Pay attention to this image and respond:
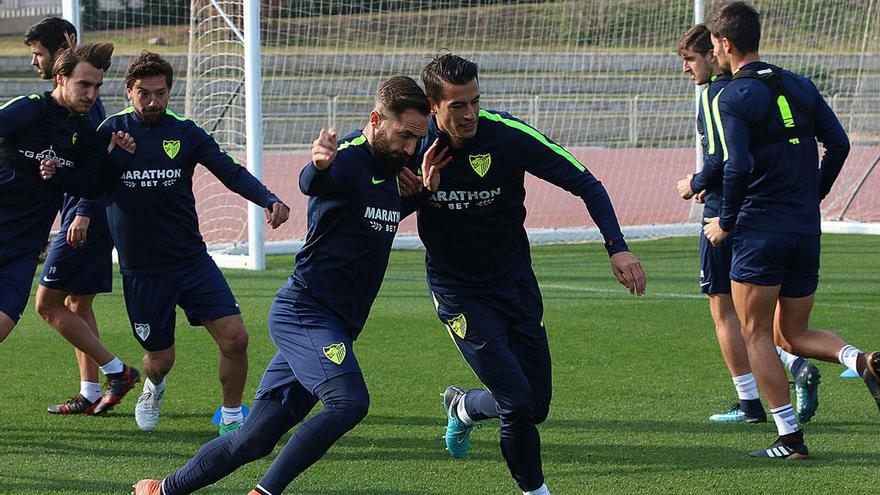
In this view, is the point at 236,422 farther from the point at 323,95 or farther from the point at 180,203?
the point at 323,95

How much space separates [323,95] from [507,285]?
1277 centimetres

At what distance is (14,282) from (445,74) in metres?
2.53

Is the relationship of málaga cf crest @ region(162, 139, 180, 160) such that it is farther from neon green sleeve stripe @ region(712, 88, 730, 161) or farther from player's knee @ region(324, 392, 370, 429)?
neon green sleeve stripe @ region(712, 88, 730, 161)

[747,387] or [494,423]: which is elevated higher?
[747,387]

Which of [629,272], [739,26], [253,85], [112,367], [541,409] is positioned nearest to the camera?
[629,272]

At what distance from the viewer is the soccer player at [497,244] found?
493cm

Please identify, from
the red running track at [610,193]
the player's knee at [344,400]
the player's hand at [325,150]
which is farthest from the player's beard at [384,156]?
the red running track at [610,193]

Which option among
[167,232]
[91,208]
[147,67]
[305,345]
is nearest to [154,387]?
[167,232]

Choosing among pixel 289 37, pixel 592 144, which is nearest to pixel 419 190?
pixel 289 37

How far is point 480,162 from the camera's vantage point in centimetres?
505

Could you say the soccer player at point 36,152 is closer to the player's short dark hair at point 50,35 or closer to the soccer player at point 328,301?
the player's short dark hair at point 50,35

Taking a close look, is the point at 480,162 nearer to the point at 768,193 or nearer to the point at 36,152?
the point at 768,193

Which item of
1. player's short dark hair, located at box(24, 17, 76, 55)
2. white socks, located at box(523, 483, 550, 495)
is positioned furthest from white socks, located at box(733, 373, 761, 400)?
player's short dark hair, located at box(24, 17, 76, 55)

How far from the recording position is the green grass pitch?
18.1ft
